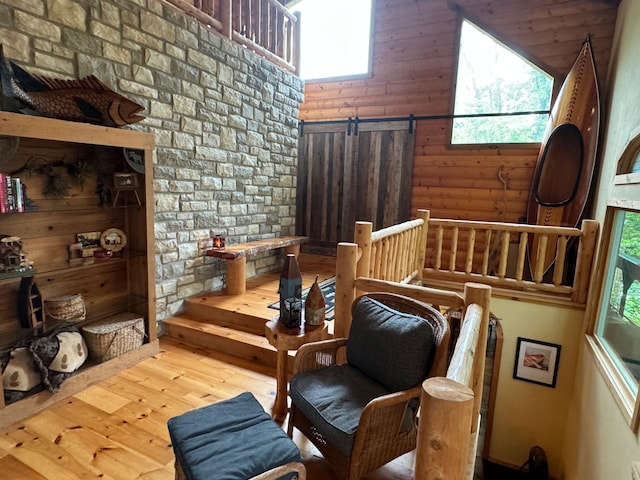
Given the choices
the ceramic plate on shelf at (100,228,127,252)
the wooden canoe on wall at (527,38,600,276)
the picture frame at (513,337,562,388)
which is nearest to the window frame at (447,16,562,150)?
the wooden canoe on wall at (527,38,600,276)

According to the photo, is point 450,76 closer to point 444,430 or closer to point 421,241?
point 421,241

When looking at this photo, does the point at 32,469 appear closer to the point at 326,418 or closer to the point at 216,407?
the point at 216,407

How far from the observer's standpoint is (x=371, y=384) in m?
1.78

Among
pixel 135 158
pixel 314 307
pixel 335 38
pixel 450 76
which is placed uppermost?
pixel 335 38

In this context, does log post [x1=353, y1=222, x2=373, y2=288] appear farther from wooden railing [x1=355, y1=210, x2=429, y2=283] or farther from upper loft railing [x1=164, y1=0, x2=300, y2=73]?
upper loft railing [x1=164, y1=0, x2=300, y2=73]

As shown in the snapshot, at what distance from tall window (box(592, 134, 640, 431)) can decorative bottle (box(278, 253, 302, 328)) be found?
85.4 inches

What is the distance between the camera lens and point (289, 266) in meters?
2.16

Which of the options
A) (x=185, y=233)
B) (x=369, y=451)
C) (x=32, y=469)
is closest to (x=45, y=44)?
(x=185, y=233)

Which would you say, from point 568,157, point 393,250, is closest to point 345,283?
point 393,250

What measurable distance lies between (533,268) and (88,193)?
4.45m

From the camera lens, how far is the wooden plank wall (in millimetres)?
4176

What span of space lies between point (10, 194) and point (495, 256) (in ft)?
16.1

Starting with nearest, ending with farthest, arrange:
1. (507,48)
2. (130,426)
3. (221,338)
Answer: (130,426) → (221,338) → (507,48)

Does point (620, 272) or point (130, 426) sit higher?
point (620, 272)
